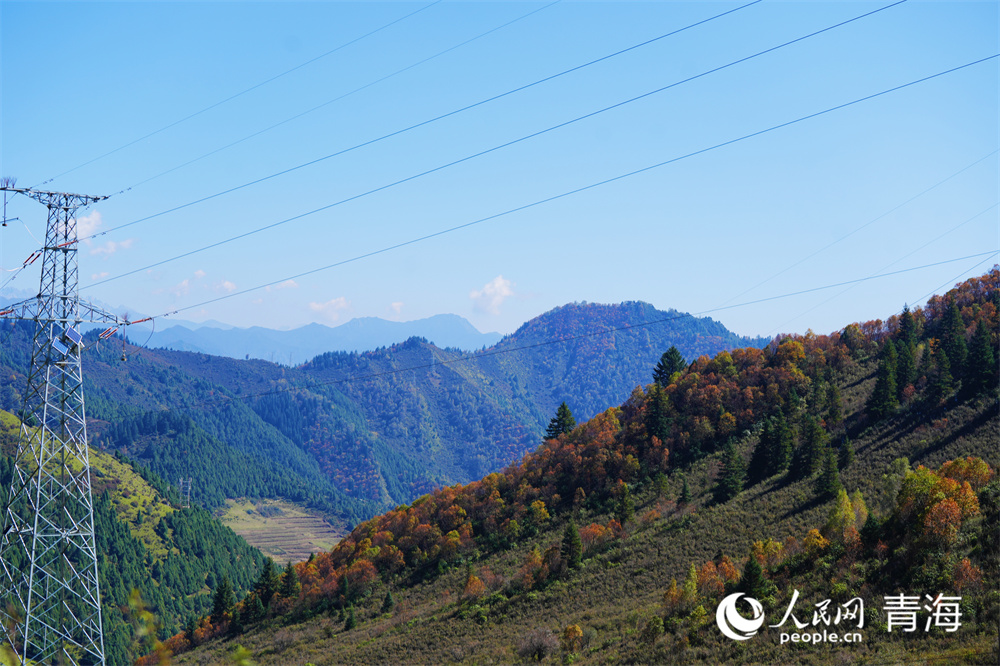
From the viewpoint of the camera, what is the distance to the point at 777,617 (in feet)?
107

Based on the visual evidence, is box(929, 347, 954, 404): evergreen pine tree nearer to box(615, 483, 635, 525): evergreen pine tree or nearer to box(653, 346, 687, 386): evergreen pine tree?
box(615, 483, 635, 525): evergreen pine tree

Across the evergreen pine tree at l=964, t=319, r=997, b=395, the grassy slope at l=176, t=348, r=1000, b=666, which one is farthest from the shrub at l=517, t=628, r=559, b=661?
the evergreen pine tree at l=964, t=319, r=997, b=395

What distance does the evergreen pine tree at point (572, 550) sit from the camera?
58438 mm

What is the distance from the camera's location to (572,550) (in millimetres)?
58969

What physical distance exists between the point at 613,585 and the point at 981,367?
38.9m

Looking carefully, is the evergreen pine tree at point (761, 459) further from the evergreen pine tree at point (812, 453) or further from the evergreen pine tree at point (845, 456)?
the evergreen pine tree at point (845, 456)

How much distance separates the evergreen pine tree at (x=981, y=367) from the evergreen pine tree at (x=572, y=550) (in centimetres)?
3664

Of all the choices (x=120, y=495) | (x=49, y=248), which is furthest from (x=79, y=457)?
(x=120, y=495)

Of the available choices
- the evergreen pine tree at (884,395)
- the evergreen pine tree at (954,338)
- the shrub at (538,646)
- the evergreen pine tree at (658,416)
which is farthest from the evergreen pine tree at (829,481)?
the evergreen pine tree at (658,416)

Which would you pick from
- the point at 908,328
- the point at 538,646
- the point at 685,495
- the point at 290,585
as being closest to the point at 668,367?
the point at 908,328

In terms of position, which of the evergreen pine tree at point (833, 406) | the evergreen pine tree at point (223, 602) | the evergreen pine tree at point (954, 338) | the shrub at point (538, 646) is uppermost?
the evergreen pine tree at point (954, 338)

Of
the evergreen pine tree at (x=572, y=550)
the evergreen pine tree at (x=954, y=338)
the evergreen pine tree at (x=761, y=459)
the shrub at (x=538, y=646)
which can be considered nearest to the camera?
the shrub at (x=538, y=646)

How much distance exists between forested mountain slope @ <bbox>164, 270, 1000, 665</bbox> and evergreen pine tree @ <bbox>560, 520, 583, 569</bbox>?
184 millimetres

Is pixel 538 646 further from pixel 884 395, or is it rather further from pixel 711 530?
pixel 884 395
